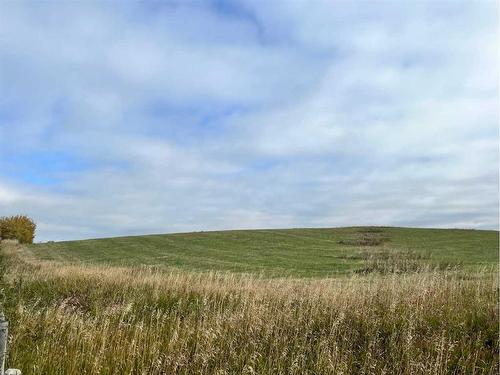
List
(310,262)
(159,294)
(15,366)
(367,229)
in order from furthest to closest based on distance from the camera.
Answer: (367,229) < (310,262) < (159,294) < (15,366)

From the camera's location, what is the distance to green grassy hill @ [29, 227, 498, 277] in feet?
96.5

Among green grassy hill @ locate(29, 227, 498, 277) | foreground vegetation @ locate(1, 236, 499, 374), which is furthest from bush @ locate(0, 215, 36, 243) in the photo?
foreground vegetation @ locate(1, 236, 499, 374)

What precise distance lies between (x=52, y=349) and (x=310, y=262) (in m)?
24.2

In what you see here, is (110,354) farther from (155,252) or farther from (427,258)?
(155,252)

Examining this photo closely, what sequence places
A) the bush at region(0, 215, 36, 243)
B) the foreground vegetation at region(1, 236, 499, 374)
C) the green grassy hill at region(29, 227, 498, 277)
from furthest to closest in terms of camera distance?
1. the bush at region(0, 215, 36, 243)
2. the green grassy hill at region(29, 227, 498, 277)
3. the foreground vegetation at region(1, 236, 499, 374)

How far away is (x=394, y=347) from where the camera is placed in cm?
704

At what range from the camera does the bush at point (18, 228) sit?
169 feet

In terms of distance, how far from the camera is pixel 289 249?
3988 centimetres

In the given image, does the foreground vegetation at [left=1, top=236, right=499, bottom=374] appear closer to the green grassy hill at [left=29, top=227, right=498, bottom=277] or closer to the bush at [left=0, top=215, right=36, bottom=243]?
the green grassy hill at [left=29, top=227, right=498, bottom=277]

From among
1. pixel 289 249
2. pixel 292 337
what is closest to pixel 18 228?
pixel 289 249

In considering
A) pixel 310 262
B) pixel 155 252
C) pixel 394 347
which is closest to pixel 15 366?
pixel 394 347

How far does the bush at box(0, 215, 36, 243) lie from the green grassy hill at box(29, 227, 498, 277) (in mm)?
3858

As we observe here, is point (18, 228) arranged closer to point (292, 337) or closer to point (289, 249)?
point (289, 249)

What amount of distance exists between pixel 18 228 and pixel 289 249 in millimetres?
33491
